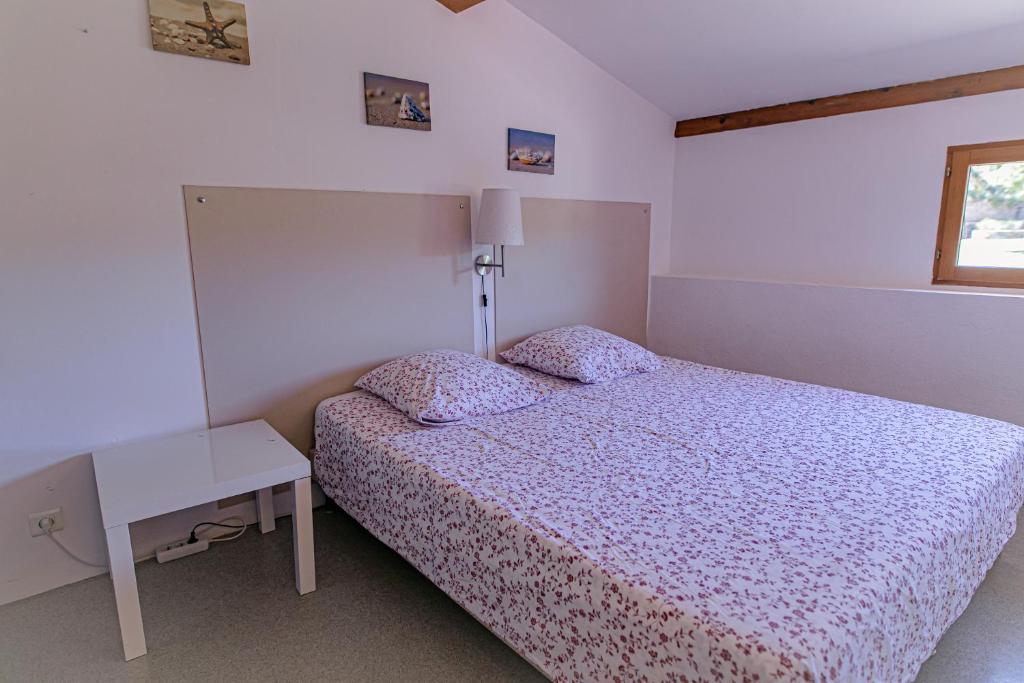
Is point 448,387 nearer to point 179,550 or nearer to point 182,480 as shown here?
point 182,480

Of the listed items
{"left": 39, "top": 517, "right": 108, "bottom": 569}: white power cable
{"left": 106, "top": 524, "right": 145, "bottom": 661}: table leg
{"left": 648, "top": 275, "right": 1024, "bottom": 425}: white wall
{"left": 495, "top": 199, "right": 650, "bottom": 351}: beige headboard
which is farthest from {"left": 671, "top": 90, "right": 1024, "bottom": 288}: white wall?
{"left": 39, "top": 517, "right": 108, "bottom": 569}: white power cable

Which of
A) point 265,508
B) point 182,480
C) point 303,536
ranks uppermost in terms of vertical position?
point 182,480

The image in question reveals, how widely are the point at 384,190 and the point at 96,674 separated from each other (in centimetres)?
211

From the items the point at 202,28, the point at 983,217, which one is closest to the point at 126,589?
the point at 202,28

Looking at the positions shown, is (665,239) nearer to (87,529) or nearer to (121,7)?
(121,7)

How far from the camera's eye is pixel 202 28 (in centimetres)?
220

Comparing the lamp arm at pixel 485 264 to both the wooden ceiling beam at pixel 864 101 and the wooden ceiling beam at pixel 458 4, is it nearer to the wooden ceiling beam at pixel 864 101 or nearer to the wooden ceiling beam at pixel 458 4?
the wooden ceiling beam at pixel 458 4

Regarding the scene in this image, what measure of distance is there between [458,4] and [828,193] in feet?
7.64

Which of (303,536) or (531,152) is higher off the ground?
(531,152)

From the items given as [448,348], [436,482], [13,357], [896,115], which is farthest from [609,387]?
[13,357]

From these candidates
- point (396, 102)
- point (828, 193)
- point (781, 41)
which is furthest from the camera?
point (828, 193)

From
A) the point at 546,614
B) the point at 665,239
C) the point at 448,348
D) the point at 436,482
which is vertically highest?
the point at 665,239

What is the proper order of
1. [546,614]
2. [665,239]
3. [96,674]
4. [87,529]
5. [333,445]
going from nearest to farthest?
Answer: [546,614], [96,674], [87,529], [333,445], [665,239]

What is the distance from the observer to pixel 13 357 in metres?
1.98
